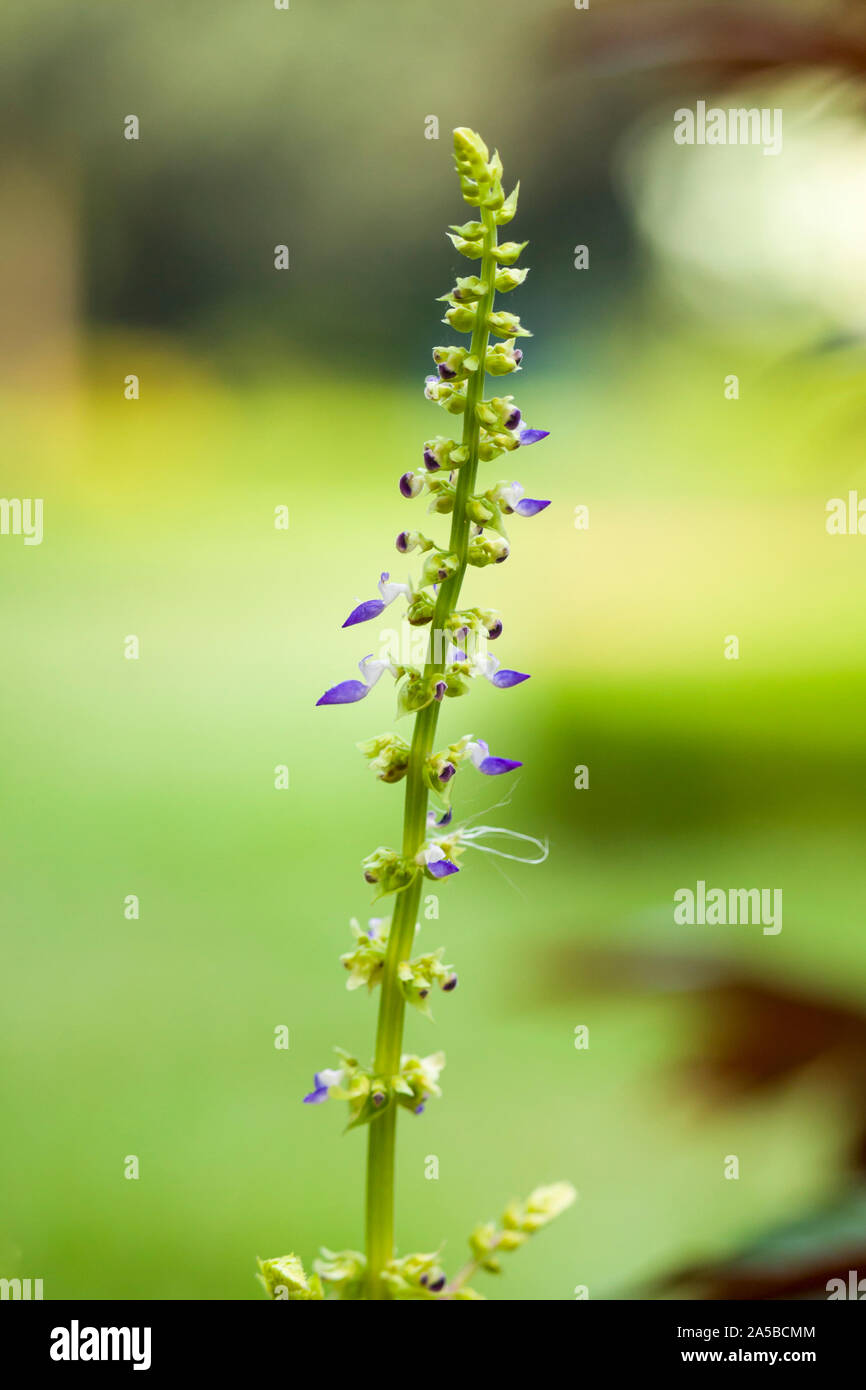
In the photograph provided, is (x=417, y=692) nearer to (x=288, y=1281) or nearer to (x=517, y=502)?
(x=517, y=502)

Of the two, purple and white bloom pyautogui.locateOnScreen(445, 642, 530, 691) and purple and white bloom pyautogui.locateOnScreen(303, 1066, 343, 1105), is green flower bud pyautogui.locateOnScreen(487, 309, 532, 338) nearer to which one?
purple and white bloom pyautogui.locateOnScreen(445, 642, 530, 691)

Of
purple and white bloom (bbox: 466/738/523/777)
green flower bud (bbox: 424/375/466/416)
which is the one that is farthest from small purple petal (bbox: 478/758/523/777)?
green flower bud (bbox: 424/375/466/416)

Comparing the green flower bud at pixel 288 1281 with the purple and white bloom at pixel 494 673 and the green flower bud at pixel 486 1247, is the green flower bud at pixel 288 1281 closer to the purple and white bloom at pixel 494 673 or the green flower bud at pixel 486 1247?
the green flower bud at pixel 486 1247

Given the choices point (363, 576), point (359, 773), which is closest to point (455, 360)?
point (363, 576)

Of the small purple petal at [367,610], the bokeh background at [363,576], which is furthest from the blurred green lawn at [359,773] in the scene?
the small purple petal at [367,610]

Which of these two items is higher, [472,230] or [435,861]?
[472,230]
